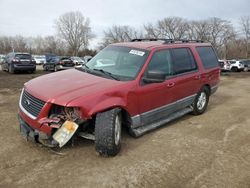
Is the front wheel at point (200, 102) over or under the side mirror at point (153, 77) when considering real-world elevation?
under

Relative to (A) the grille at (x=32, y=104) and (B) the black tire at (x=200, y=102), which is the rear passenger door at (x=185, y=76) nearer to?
(B) the black tire at (x=200, y=102)

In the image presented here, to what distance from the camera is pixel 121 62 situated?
18.0 feet

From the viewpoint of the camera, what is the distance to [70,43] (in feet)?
289

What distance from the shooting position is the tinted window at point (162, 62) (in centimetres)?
546

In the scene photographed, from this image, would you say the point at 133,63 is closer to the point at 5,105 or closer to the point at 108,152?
the point at 108,152

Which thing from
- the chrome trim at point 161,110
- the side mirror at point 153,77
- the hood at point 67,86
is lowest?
the chrome trim at point 161,110

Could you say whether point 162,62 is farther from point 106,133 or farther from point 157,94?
point 106,133

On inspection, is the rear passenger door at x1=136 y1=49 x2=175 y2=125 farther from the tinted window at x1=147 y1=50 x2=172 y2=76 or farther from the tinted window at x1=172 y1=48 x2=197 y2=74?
the tinted window at x1=172 y1=48 x2=197 y2=74

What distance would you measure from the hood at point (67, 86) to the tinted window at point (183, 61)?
5.99 ft

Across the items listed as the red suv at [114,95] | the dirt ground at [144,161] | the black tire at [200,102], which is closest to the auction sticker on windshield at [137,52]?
the red suv at [114,95]

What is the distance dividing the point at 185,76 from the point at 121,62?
5.35ft

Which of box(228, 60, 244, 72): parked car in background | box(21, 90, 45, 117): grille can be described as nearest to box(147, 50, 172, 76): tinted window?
box(21, 90, 45, 117): grille

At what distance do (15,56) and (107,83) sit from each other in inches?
713

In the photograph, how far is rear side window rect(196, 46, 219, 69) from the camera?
7381mm
